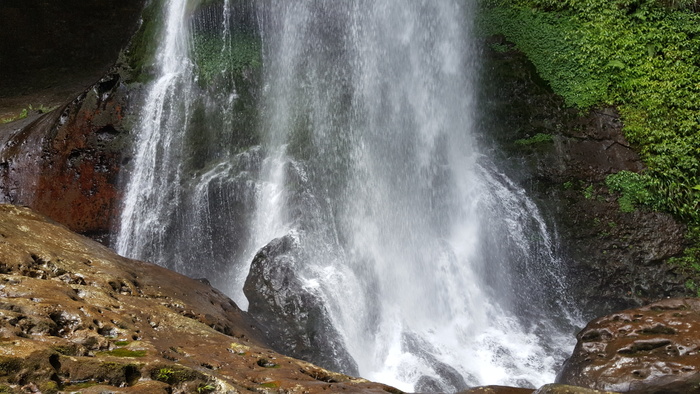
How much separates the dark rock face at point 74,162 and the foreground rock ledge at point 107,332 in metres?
6.15

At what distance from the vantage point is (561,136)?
40.7 ft

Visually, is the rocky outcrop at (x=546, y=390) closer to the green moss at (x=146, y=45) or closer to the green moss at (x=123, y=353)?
the green moss at (x=123, y=353)

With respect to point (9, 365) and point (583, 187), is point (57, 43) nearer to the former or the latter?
point (583, 187)

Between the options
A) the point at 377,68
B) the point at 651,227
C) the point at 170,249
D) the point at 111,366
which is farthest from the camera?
the point at 377,68

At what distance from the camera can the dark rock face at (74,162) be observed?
12969mm

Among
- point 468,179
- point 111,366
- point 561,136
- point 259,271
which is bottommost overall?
point 111,366

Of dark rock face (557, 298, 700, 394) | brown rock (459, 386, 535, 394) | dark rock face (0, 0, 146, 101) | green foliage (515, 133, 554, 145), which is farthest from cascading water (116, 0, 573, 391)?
dark rock face (0, 0, 146, 101)

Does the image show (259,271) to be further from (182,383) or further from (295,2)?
(295,2)

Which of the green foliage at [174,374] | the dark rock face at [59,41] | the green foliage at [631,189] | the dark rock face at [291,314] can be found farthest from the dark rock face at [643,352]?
the dark rock face at [59,41]

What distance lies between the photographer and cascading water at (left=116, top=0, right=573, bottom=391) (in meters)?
11.1

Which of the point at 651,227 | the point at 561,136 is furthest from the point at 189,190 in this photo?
the point at 651,227

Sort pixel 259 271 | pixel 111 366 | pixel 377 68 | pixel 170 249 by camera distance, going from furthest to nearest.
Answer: pixel 377 68
pixel 170 249
pixel 259 271
pixel 111 366

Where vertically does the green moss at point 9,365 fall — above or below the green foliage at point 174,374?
below

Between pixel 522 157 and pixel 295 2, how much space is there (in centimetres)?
630
